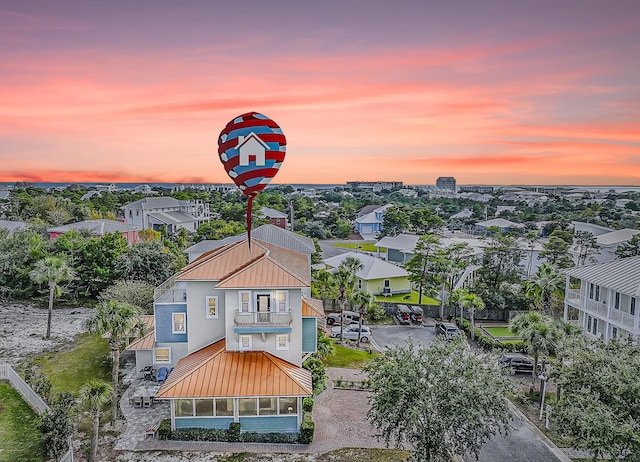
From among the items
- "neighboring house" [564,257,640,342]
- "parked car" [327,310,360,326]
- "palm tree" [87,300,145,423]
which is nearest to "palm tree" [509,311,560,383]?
"neighboring house" [564,257,640,342]

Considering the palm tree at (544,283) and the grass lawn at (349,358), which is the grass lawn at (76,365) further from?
the palm tree at (544,283)

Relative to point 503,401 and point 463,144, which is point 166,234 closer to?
point 463,144

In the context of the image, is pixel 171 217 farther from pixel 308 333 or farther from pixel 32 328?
pixel 308 333

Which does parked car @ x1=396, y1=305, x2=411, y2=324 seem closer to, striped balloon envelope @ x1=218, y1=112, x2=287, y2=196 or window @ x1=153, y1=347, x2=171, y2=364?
window @ x1=153, y1=347, x2=171, y2=364

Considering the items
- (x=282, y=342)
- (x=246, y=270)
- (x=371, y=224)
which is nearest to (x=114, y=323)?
(x=246, y=270)

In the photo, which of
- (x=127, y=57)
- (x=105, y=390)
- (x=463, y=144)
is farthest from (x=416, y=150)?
(x=105, y=390)

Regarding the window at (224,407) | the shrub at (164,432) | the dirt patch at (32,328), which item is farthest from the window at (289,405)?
the dirt patch at (32,328)
